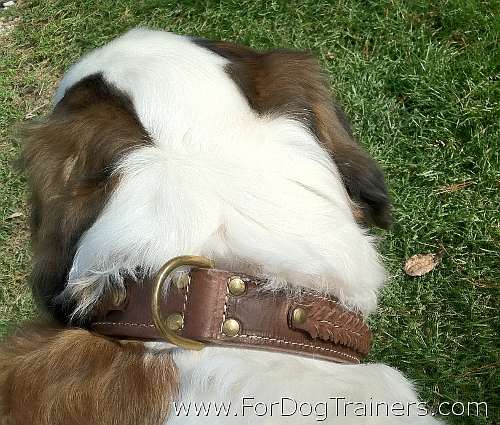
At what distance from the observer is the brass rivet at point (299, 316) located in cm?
159

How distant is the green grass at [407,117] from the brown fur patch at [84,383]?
5.69ft

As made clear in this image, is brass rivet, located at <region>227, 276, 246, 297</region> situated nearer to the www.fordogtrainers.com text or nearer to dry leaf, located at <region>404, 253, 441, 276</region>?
the www.fordogtrainers.com text

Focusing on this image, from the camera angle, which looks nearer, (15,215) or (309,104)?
(309,104)

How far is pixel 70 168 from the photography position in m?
1.80

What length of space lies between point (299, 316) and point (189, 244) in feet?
0.99

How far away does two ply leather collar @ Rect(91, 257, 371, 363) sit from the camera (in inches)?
60.5

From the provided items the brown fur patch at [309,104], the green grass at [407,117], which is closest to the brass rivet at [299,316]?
the brown fur patch at [309,104]

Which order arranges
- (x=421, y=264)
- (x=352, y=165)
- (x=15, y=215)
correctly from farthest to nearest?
(x=15, y=215), (x=421, y=264), (x=352, y=165)

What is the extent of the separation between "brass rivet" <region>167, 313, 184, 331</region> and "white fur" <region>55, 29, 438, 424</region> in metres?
0.08

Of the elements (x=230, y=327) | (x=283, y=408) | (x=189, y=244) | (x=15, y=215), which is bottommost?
(x=15, y=215)

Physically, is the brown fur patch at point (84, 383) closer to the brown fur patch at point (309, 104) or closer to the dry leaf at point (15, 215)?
the brown fur patch at point (309, 104)

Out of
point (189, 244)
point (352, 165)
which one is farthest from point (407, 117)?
point (189, 244)

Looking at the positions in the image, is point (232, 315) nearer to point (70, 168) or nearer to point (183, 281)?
point (183, 281)

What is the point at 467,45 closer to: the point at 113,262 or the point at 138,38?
the point at 138,38
